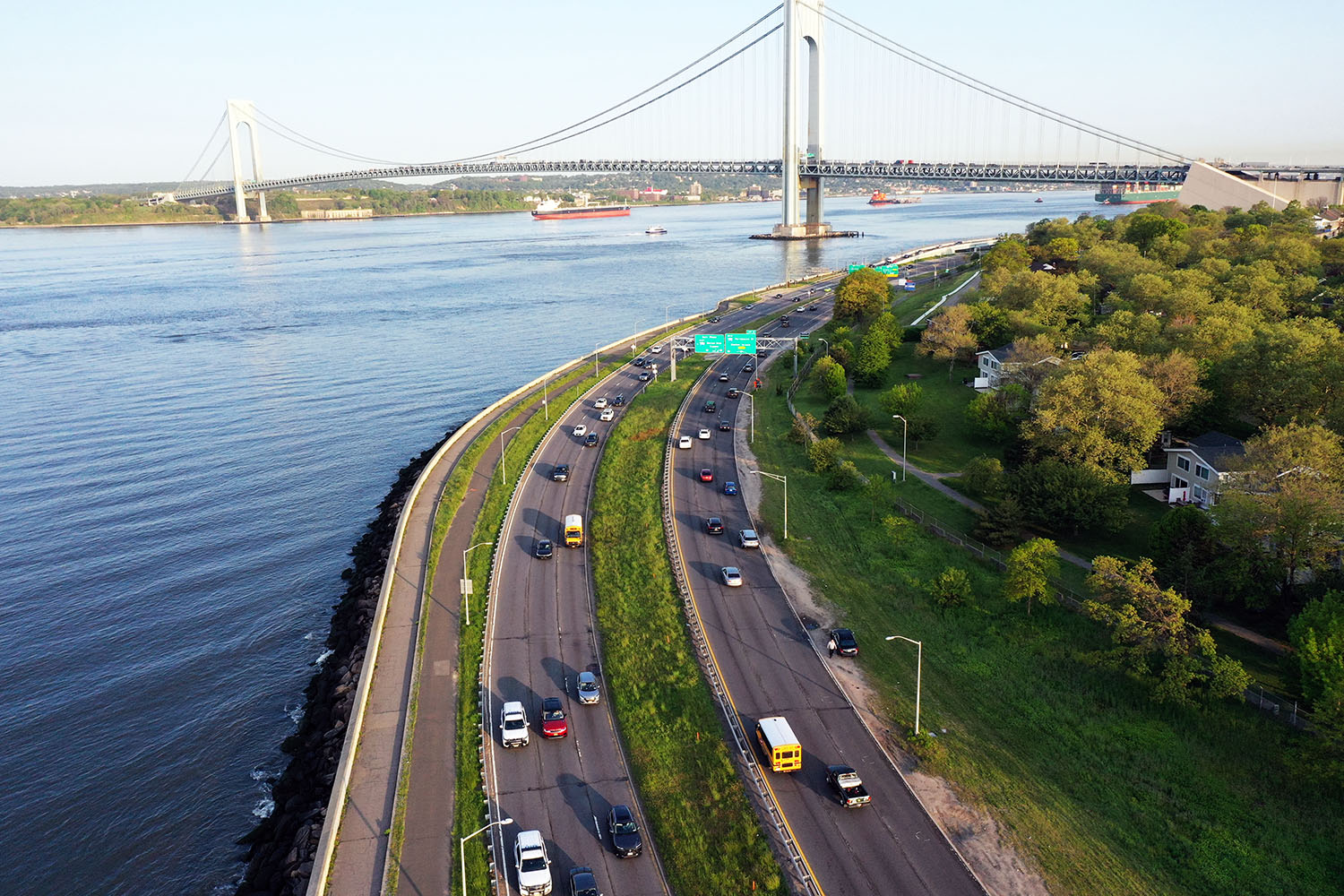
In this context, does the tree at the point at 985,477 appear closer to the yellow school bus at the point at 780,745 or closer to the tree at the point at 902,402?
the tree at the point at 902,402

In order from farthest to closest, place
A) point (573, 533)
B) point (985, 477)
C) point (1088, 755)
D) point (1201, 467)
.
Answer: point (985, 477) → point (1201, 467) → point (573, 533) → point (1088, 755)

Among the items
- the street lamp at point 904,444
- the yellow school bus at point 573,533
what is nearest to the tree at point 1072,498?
the street lamp at point 904,444

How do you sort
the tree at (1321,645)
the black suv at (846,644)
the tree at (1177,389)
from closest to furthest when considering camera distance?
the tree at (1321,645) → the black suv at (846,644) → the tree at (1177,389)

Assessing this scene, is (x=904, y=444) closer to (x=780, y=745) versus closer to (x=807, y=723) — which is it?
(x=807, y=723)

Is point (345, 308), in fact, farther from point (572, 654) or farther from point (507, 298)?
point (572, 654)

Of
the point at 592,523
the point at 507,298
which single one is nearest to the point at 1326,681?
the point at 592,523

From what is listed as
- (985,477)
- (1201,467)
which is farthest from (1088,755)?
(1201,467)
